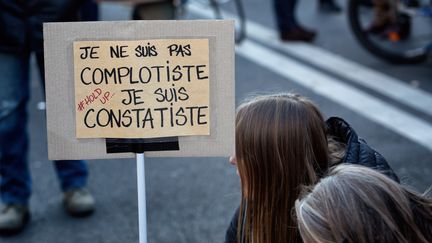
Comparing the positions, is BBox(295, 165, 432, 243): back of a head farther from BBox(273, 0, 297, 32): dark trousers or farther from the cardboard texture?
BBox(273, 0, 297, 32): dark trousers

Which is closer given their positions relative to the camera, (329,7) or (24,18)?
(24,18)

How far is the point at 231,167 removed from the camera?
15.1ft

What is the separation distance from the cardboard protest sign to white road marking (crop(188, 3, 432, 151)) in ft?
9.48

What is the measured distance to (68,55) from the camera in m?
2.25

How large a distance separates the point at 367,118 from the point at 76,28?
3426 mm

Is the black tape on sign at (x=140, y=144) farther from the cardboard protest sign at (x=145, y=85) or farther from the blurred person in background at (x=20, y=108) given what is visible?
the blurred person in background at (x=20, y=108)

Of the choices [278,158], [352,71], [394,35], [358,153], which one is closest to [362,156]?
[358,153]

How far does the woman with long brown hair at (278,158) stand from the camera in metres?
2.40

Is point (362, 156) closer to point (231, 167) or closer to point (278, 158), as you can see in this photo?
point (278, 158)

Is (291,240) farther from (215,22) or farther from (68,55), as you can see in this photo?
(68,55)

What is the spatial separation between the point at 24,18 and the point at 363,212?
2420 millimetres

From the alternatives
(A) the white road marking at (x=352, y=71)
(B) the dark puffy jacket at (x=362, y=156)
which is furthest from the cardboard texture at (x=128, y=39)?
(A) the white road marking at (x=352, y=71)

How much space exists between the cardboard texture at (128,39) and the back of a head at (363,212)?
0.40 m

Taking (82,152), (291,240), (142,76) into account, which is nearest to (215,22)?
(142,76)
